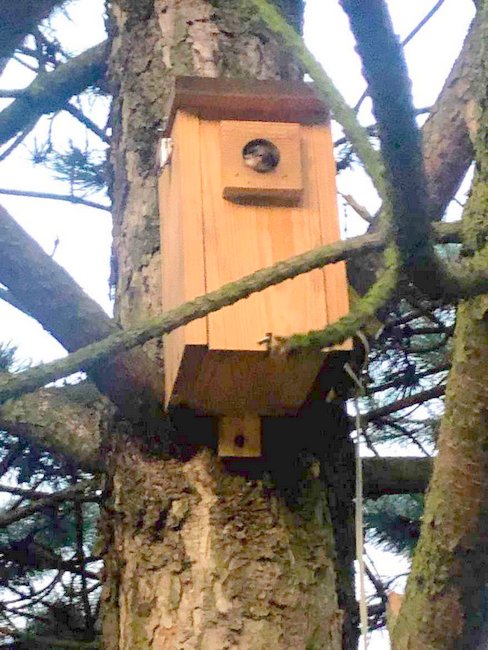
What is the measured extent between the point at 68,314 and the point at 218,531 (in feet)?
1.00

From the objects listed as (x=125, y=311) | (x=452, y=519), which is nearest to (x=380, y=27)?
(x=452, y=519)

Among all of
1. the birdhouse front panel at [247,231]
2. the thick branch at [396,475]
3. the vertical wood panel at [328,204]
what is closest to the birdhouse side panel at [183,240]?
the birdhouse front panel at [247,231]

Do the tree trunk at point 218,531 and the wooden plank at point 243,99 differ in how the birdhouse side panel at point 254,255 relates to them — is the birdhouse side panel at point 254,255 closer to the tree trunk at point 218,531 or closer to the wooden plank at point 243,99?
the wooden plank at point 243,99

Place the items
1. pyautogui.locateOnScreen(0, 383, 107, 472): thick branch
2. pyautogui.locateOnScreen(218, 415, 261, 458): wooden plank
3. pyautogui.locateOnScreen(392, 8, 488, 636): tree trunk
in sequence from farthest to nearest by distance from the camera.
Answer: pyautogui.locateOnScreen(0, 383, 107, 472): thick branch, pyautogui.locateOnScreen(218, 415, 261, 458): wooden plank, pyautogui.locateOnScreen(392, 8, 488, 636): tree trunk

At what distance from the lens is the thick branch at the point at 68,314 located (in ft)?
3.82

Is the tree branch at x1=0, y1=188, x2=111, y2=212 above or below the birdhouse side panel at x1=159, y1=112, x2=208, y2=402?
above

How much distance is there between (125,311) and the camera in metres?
1.33

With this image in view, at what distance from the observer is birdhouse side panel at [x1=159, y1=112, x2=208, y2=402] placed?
104cm

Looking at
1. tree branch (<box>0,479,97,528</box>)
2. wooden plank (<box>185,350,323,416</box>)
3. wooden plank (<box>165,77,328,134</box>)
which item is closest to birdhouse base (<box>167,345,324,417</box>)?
wooden plank (<box>185,350,323,416</box>)

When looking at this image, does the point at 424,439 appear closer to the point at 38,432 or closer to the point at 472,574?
the point at 38,432

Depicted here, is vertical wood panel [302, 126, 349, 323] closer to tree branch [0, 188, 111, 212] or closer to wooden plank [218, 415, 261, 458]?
wooden plank [218, 415, 261, 458]

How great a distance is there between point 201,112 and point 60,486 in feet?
3.61

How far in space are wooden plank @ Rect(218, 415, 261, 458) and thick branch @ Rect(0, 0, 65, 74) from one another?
0.47 metres

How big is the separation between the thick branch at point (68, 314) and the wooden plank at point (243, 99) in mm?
244
